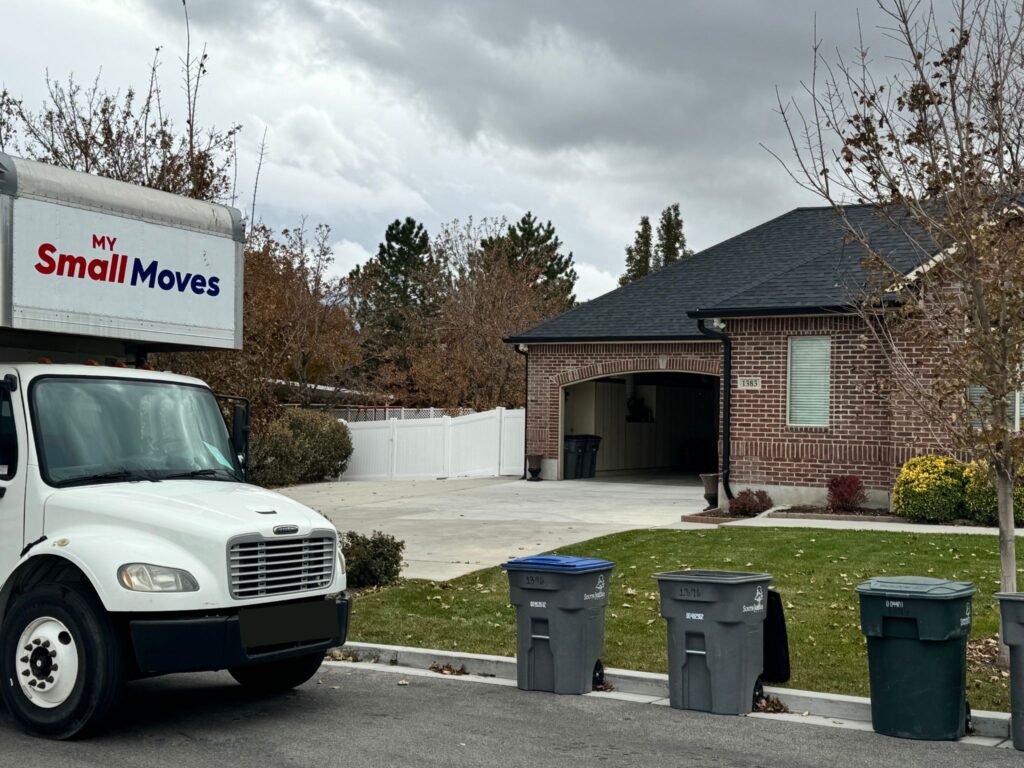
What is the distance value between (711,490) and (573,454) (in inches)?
268

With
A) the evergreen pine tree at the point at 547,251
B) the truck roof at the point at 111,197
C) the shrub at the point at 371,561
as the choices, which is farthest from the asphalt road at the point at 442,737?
the evergreen pine tree at the point at 547,251

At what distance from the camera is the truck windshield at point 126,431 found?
774 cm

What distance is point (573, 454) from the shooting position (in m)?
27.5

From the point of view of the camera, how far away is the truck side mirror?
8.71 m

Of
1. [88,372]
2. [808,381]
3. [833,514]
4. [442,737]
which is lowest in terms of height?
[442,737]

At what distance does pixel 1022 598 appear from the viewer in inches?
275

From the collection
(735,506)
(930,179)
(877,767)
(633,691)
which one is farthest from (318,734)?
(735,506)

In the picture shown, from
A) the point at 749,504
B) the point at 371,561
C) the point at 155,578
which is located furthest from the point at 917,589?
the point at 749,504

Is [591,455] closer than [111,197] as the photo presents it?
No

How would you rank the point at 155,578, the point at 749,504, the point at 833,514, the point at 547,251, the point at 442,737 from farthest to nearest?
the point at 547,251 → the point at 749,504 → the point at 833,514 → the point at 442,737 → the point at 155,578

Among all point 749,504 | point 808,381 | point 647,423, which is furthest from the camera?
point 647,423

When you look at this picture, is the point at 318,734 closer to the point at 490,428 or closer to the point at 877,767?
the point at 877,767

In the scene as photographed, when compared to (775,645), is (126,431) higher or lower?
higher

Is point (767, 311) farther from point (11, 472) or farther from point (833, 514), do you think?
point (11, 472)
